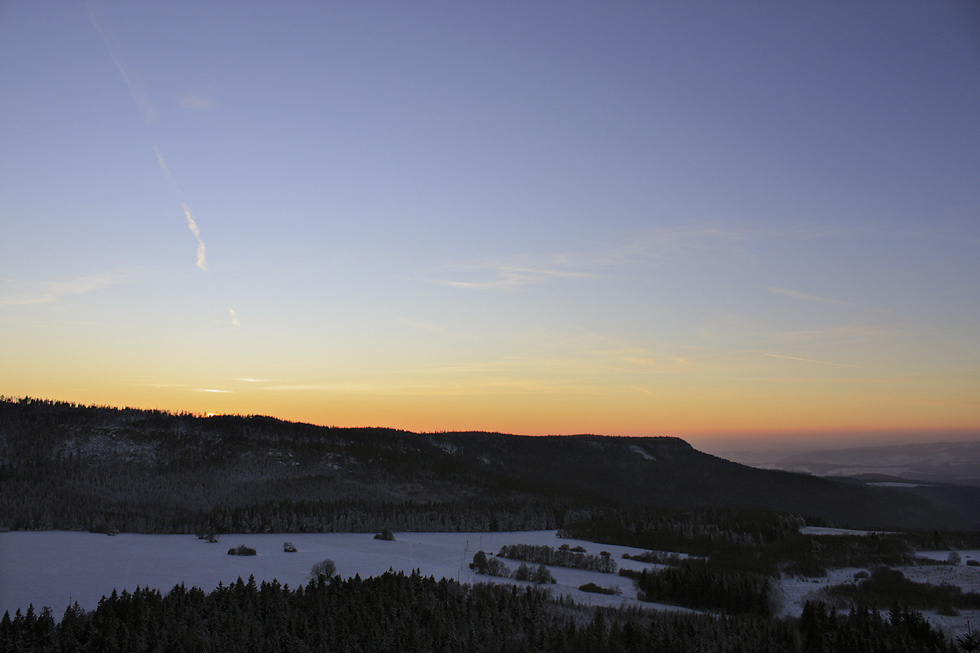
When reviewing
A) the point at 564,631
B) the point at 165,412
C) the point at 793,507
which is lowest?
the point at 793,507

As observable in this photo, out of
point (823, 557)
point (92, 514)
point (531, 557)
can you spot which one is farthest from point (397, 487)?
point (823, 557)

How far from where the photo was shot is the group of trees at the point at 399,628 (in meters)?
26.4

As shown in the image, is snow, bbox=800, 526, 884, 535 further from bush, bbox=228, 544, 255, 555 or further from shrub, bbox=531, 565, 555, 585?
bush, bbox=228, 544, 255, 555

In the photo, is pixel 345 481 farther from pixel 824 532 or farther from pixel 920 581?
pixel 920 581

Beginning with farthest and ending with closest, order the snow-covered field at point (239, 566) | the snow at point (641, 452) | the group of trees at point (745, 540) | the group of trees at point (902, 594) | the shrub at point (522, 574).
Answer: the snow at point (641, 452) → the group of trees at point (745, 540) → the shrub at point (522, 574) → the snow-covered field at point (239, 566) → the group of trees at point (902, 594)

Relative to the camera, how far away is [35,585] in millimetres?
35344

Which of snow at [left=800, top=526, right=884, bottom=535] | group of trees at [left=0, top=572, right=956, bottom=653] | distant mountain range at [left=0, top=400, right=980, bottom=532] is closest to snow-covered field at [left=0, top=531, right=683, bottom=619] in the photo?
group of trees at [left=0, top=572, right=956, bottom=653]

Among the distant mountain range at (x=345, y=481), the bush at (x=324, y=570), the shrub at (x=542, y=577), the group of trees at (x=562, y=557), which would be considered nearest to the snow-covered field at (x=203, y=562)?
the bush at (x=324, y=570)

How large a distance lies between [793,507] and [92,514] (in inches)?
4783

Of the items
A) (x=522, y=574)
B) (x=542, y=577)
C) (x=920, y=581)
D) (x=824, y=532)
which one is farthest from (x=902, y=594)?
(x=824, y=532)

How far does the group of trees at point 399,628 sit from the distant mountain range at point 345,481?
41.9 metres

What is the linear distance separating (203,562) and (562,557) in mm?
28011

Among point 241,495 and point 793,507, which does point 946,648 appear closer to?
point 241,495

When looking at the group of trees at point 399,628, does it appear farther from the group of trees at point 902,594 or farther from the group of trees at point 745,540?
the group of trees at point 745,540
